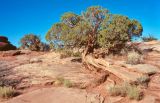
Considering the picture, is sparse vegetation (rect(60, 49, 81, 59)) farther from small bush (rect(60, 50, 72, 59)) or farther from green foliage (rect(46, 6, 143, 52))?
green foliage (rect(46, 6, 143, 52))

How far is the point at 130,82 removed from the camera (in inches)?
559

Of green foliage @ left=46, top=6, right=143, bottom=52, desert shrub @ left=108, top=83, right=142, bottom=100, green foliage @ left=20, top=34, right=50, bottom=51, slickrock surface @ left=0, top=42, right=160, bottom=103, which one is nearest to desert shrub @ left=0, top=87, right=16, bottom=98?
slickrock surface @ left=0, top=42, right=160, bottom=103

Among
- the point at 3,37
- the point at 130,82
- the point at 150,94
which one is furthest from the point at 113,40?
the point at 3,37

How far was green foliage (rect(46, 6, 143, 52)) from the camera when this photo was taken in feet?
57.8

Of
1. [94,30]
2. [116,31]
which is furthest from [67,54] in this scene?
[116,31]

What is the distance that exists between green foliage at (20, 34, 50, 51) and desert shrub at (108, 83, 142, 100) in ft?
63.1

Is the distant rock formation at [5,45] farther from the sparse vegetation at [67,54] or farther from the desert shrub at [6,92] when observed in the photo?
the desert shrub at [6,92]

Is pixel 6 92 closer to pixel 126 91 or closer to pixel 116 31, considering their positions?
pixel 126 91

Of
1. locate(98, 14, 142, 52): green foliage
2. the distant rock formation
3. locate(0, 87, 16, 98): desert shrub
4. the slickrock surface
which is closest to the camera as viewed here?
the slickrock surface

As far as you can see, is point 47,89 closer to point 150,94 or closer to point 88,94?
point 88,94

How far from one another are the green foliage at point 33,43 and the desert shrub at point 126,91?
63.1 feet

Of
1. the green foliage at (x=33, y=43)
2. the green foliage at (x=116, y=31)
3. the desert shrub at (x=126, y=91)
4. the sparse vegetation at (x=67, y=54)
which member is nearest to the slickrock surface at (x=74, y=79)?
the desert shrub at (x=126, y=91)

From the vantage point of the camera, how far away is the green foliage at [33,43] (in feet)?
105

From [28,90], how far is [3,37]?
23619 millimetres
